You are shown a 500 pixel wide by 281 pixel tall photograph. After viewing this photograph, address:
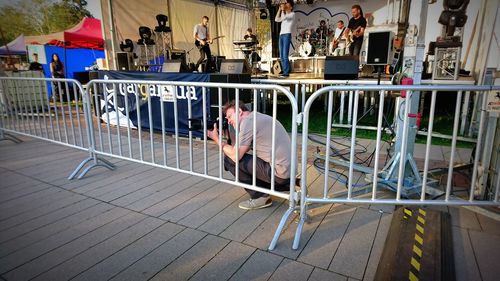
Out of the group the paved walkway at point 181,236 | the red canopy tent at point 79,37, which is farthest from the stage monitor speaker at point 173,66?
the red canopy tent at point 79,37

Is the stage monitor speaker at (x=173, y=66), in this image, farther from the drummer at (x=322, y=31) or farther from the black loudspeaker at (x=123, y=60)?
the drummer at (x=322, y=31)

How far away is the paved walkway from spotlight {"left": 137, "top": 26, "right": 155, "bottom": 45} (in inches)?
336

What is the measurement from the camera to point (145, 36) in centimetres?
1102

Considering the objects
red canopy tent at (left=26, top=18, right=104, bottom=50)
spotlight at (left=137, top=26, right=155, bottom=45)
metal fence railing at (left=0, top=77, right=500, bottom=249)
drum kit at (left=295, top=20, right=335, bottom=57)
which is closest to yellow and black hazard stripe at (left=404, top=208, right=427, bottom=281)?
metal fence railing at (left=0, top=77, right=500, bottom=249)

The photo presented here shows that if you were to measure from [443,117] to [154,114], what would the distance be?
23.3 feet

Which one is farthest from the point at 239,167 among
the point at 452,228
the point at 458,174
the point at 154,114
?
the point at 154,114

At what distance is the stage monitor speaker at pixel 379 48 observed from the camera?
5988 mm

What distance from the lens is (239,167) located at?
9.55 ft

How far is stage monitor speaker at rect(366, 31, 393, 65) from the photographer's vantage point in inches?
236

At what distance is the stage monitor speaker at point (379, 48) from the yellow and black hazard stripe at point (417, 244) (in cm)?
408

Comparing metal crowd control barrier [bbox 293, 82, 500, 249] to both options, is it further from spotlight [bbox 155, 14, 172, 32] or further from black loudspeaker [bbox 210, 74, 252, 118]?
spotlight [bbox 155, 14, 172, 32]

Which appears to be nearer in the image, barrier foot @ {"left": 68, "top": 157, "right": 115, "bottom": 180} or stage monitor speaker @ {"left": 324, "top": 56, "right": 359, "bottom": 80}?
barrier foot @ {"left": 68, "top": 157, "right": 115, "bottom": 180}

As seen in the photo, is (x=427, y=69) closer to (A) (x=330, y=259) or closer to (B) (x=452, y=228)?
(B) (x=452, y=228)

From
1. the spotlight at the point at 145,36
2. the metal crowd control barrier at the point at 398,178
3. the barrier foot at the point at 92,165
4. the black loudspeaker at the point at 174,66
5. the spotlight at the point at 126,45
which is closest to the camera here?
the metal crowd control barrier at the point at 398,178
